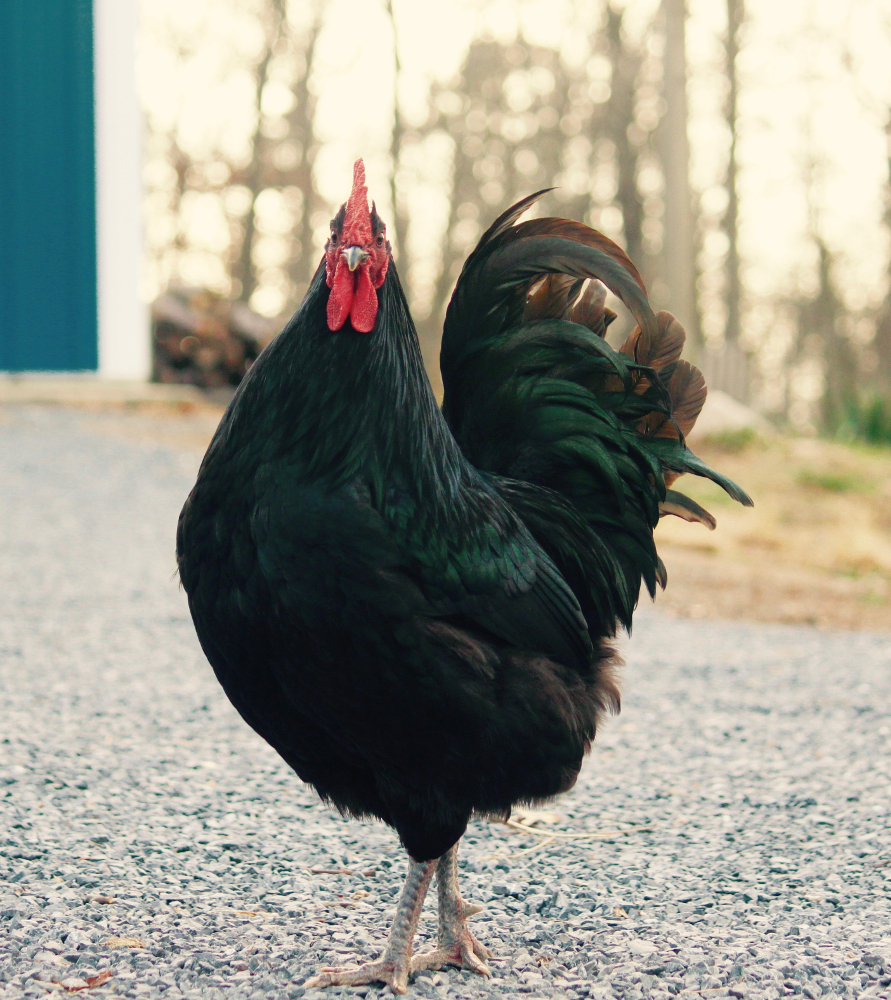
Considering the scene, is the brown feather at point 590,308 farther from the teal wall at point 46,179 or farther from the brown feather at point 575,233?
the teal wall at point 46,179

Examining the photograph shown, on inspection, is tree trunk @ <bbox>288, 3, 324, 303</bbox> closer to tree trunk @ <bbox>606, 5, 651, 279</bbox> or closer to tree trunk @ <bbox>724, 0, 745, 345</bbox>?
tree trunk @ <bbox>606, 5, 651, 279</bbox>

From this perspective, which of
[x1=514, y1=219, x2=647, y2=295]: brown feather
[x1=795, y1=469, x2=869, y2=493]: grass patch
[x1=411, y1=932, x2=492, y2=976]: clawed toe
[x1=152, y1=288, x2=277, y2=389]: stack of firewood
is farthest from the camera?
[x1=152, y1=288, x2=277, y2=389]: stack of firewood

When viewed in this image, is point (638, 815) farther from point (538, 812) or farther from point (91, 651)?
point (91, 651)

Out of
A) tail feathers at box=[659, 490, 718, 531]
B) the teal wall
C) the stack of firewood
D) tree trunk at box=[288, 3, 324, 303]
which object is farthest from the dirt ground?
tree trunk at box=[288, 3, 324, 303]

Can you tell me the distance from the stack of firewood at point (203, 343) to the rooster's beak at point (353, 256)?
14133 mm

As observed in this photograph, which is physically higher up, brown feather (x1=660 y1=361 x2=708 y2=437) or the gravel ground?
brown feather (x1=660 y1=361 x2=708 y2=437)

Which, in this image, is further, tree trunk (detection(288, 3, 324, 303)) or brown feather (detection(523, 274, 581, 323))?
tree trunk (detection(288, 3, 324, 303))

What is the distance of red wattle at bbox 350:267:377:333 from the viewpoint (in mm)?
2701

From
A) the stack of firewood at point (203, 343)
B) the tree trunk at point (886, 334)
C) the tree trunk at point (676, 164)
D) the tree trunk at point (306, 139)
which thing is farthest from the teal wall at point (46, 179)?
the tree trunk at point (886, 334)

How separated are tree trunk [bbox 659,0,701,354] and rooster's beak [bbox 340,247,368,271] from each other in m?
12.8

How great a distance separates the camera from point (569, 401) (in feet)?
11.9

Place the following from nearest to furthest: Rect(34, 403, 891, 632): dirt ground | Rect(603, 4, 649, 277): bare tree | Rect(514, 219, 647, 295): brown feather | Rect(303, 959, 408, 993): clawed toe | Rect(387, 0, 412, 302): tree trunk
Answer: Rect(303, 959, 408, 993): clawed toe < Rect(514, 219, 647, 295): brown feather < Rect(34, 403, 891, 632): dirt ground < Rect(387, 0, 412, 302): tree trunk < Rect(603, 4, 649, 277): bare tree

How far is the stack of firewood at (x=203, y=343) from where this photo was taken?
1670cm

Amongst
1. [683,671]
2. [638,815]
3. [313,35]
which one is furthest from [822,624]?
[313,35]
